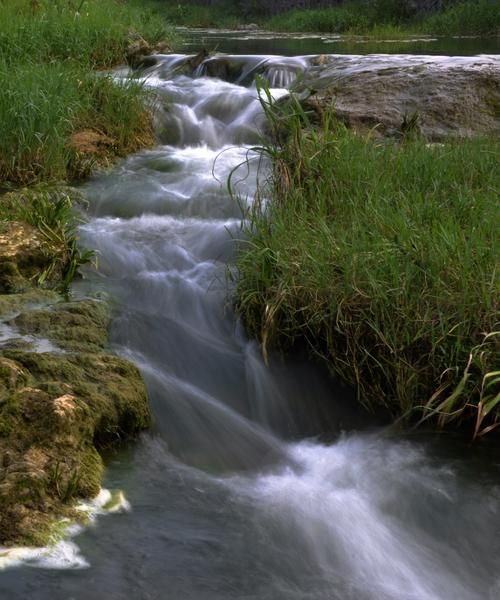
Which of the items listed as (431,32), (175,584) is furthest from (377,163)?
(431,32)

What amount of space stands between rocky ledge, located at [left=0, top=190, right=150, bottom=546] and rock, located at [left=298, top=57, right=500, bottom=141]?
3.42 m

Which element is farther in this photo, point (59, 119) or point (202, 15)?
point (202, 15)

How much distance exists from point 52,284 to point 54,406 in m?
1.73

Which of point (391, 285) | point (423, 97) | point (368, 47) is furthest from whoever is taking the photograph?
point (368, 47)

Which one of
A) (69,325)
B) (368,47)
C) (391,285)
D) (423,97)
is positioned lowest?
(69,325)

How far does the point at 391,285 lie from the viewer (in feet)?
12.2

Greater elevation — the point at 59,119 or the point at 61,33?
the point at 61,33

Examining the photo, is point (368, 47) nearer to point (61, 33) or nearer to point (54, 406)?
point (61, 33)

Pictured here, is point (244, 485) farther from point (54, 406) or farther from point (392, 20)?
point (392, 20)

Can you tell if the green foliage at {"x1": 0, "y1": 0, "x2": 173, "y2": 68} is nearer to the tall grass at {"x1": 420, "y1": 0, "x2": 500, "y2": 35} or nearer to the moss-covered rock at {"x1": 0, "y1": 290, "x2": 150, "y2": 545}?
the moss-covered rock at {"x1": 0, "y1": 290, "x2": 150, "y2": 545}

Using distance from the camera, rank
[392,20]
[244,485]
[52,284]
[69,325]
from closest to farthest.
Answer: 1. [244,485]
2. [69,325]
3. [52,284]
4. [392,20]

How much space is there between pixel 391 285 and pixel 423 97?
12.8 ft

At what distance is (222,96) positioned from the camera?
8.34m

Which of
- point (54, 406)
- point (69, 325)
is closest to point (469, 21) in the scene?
point (69, 325)
